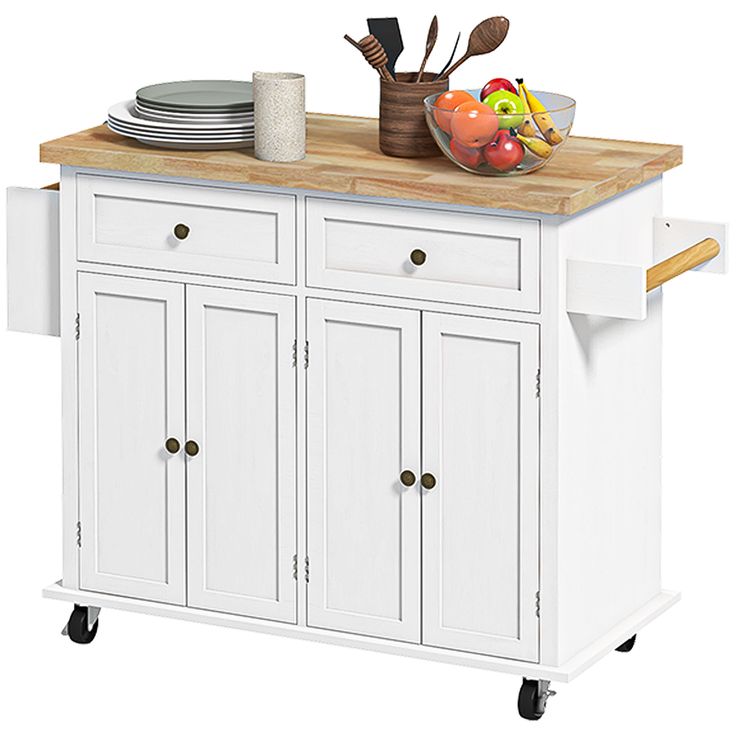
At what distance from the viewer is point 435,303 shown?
18.6 ft

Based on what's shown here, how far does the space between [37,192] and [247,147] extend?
564mm

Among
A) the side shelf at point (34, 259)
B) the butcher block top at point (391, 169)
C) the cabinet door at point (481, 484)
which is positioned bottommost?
the cabinet door at point (481, 484)

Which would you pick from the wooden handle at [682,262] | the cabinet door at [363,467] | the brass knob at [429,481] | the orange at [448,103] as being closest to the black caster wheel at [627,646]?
the cabinet door at [363,467]

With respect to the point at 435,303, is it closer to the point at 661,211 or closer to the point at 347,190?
the point at 347,190

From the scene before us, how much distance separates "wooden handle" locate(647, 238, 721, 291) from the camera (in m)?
5.76

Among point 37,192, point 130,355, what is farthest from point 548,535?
point 37,192

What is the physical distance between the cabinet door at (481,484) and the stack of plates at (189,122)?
74 centimetres

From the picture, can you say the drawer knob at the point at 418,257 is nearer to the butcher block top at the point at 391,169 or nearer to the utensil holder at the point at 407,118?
the butcher block top at the point at 391,169

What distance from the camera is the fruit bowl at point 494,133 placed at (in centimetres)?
562

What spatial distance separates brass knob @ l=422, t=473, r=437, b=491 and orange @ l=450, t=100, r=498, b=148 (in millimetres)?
789

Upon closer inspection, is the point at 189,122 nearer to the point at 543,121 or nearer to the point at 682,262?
the point at 543,121

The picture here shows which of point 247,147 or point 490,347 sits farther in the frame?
point 247,147

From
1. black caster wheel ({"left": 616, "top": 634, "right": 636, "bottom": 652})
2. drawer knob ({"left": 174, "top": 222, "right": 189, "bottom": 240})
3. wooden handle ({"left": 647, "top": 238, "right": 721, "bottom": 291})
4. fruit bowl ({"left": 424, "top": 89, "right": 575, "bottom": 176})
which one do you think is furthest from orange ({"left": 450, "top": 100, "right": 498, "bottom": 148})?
black caster wheel ({"left": 616, "top": 634, "right": 636, "bottom": 652})

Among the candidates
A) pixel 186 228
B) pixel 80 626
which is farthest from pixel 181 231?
pixel 80 626
